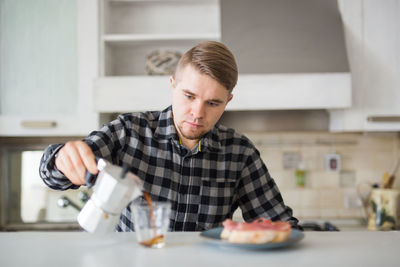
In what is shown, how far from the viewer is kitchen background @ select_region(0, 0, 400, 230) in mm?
2305

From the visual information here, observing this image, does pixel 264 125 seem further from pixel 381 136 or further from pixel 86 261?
pixel 86 261

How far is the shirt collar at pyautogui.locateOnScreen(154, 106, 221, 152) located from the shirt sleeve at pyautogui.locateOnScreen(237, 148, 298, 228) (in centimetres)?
13

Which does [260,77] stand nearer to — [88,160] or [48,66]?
[48,66]

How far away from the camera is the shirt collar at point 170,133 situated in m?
1.43

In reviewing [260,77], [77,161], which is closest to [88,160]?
[77,161]

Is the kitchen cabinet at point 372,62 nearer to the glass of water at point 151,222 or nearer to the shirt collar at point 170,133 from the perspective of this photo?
the shirt collar at point 170,133

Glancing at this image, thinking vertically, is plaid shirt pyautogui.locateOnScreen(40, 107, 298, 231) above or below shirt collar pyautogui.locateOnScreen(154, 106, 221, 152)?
below

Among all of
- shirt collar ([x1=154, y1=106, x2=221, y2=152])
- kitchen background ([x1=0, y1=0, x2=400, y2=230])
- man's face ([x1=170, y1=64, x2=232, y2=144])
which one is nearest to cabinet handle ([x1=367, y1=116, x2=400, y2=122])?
kitchen background ([x1=0, y1=0, x2=400, y2=230])

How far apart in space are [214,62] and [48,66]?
1.48 meters

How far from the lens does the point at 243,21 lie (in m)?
2.36

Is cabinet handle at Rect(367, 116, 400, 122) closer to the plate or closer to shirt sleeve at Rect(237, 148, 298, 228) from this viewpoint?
shirt sleeve at Rect(237, 148, 298, 228)

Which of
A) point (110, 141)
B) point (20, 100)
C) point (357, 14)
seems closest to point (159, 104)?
point (20, 100)

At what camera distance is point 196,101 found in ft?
4.05

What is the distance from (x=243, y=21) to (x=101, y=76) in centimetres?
79
